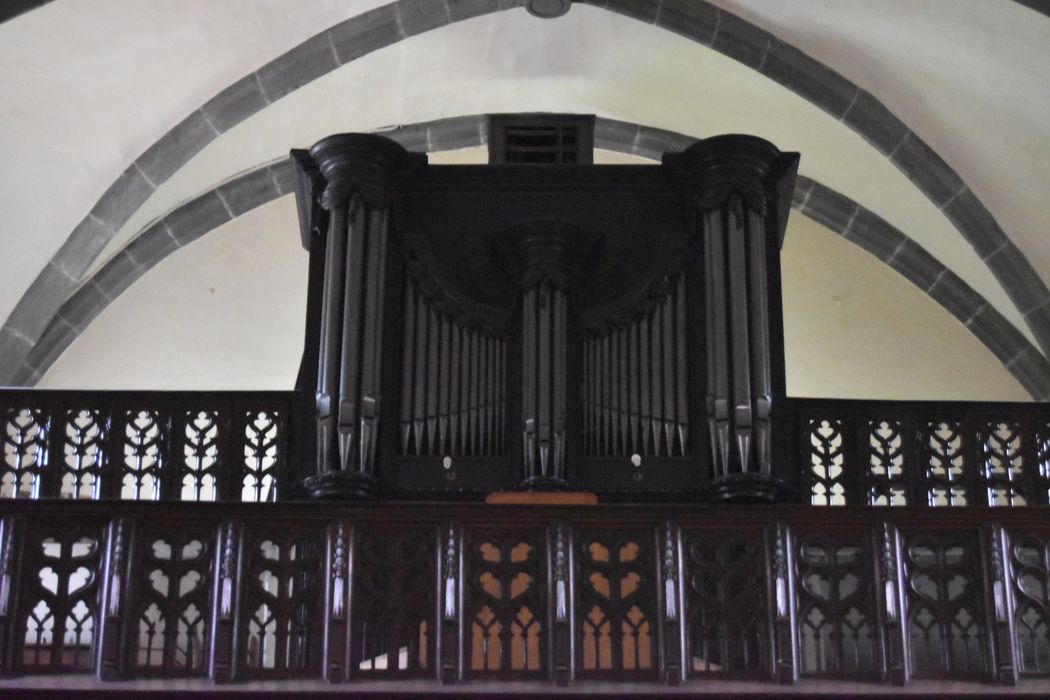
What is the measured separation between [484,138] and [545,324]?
479cm

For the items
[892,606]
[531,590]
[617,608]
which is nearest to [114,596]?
[531,590]

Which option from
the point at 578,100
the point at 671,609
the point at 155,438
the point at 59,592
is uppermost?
the point at 578,100

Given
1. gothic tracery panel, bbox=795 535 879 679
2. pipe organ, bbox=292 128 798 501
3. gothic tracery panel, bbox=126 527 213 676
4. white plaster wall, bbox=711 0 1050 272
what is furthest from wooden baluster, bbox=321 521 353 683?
white plaster wall, bbox=711 0 1050 272

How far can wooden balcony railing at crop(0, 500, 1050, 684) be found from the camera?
10.4 meters

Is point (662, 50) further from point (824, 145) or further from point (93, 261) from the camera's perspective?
point (93, 261)

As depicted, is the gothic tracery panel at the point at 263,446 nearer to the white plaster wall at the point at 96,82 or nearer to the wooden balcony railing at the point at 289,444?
the wooden balcony railing at the point at 289,444

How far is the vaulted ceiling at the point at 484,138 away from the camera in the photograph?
1471cm

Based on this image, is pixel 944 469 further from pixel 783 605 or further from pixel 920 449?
pixel 783 605

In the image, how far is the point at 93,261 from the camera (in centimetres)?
1578

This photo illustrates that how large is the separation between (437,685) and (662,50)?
7119 mm

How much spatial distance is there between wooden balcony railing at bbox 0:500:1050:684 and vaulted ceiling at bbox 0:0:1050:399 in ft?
15.3

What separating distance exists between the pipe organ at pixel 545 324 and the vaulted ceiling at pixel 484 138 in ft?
7.00

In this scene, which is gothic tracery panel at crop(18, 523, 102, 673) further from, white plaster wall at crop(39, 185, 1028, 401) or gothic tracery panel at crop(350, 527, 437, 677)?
white plaster wall at crop(39, 185, 1028, 401)

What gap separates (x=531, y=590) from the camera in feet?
34.7
